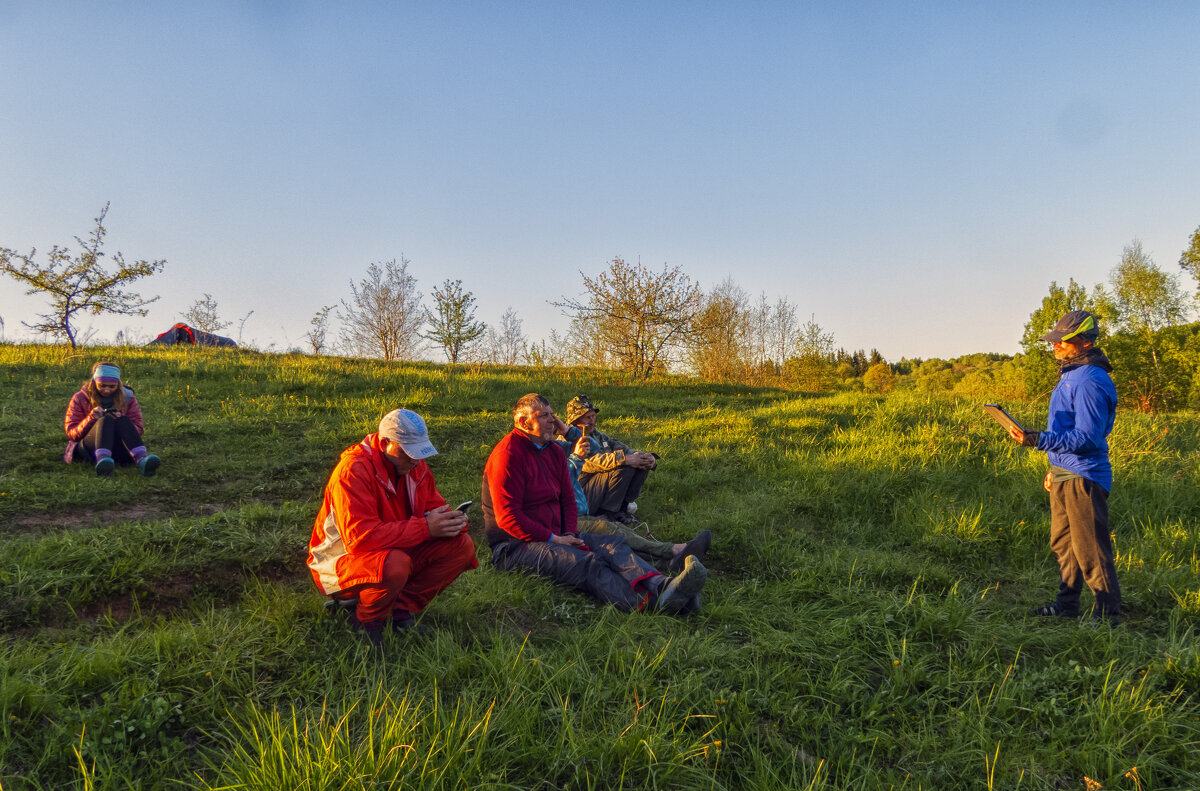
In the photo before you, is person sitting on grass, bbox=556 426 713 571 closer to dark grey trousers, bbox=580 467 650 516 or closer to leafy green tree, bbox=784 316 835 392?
dark grey trousers, bbox=580 467 650 516

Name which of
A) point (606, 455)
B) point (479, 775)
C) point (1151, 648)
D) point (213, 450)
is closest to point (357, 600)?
point (479, 775)

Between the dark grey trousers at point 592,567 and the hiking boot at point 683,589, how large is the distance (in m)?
0.18

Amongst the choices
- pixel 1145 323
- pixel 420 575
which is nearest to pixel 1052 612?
pixel 420 575

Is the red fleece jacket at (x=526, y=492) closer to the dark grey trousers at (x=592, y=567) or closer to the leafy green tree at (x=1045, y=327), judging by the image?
the dark grey trousers at (x=592, y=567)

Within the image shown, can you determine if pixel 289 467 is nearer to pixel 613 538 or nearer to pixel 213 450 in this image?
pixel 213 450

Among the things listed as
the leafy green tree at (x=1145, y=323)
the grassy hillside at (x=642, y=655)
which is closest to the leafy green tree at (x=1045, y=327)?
the leafy green tree at (x=1145, y=323)

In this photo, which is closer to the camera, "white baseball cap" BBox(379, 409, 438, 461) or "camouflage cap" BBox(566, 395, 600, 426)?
"white baseball cap" BBox(379, 409, 438, 461)

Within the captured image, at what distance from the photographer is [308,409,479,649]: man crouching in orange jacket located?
2.90 metres

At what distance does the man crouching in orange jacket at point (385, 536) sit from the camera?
2.90 meters

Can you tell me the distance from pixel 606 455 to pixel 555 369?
13.1 metres

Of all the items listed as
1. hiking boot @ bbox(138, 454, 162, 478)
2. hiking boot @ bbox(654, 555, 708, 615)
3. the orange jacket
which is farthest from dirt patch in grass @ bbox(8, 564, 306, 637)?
hiking boot @ bbox(138, 454, 162, 478)

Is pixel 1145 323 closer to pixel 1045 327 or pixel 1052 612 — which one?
pixel 1045 327

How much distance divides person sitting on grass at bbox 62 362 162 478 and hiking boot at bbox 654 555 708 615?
604cm

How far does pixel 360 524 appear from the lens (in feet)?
9.57
